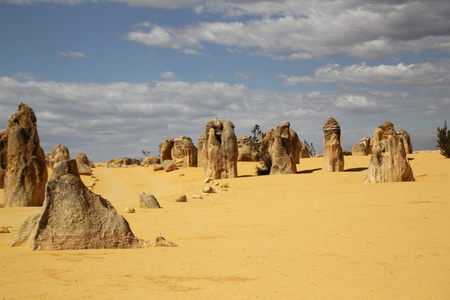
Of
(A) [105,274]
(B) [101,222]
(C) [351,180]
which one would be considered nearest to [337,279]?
(A) [105,274]

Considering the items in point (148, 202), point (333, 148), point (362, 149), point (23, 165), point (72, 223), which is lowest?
point (148, 202)

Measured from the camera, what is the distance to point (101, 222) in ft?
23.9

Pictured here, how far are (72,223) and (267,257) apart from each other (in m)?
3.06

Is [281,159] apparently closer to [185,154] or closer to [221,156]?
[221,156]

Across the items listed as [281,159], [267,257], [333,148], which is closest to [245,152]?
[281,159]

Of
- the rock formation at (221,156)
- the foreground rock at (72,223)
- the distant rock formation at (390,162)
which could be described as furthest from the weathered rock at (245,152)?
the foreground rock at (72,223)

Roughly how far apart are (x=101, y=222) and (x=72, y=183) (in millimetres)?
828

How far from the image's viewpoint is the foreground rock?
22.8 ft

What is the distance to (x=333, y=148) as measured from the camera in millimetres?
24391

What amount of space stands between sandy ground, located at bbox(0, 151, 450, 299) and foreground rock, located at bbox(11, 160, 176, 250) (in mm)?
274

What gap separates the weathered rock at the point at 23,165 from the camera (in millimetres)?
16000

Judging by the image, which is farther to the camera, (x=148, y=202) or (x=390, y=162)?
(x=390, y=162)

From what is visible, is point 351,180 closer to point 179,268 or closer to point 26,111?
Answer: point 26,111

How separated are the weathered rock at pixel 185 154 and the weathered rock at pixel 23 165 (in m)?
23.4
